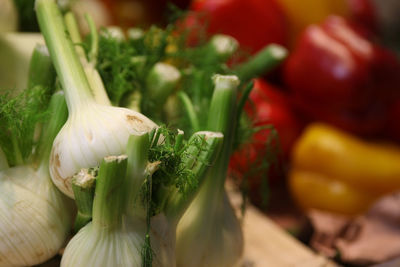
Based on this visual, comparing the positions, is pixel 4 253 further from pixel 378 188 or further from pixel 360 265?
pixel 378 188

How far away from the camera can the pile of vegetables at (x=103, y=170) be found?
16.9 inches

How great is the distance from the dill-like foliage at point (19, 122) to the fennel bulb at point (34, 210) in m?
0.01

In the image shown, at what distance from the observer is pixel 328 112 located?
1.08 metres

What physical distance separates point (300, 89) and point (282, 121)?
0.34 ft

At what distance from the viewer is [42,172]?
1.64 ft

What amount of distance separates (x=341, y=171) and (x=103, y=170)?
0.77 m

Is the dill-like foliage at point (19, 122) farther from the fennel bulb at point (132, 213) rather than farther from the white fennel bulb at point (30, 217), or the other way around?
the fennel bulb at point (132, 213)

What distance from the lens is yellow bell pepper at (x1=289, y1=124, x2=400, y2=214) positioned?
102 centimetres

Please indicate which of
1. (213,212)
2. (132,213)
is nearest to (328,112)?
(213,212)

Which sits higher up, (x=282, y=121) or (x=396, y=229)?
(x=282, y=121)

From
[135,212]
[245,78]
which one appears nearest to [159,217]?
[135,212]

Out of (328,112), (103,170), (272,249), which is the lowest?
(272,249)

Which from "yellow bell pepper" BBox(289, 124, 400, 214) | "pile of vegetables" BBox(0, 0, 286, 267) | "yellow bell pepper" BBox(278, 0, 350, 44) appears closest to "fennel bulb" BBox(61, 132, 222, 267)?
"pile of vegetables" BBox(0, 0, 286, 267)

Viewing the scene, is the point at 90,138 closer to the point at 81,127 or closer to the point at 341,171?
the point at 81,127
